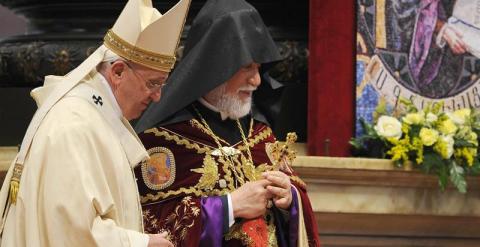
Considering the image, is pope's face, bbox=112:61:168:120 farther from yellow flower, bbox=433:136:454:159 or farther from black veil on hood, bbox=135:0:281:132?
yellow flower, bbox=433:136:454:159

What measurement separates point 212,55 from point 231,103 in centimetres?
22

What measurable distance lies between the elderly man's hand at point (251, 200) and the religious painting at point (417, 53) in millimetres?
1682

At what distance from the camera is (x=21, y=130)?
7.46 metres

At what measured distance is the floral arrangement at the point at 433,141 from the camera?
714 centimetres

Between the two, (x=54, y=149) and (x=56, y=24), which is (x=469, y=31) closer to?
(x=56, y=24)

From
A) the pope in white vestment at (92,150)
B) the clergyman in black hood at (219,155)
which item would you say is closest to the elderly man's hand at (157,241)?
the pope in white vestment at (92,150)

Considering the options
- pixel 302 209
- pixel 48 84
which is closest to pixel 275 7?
pixel 302 209

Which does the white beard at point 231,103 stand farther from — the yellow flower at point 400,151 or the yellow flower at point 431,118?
the yellow flower at point 431,118

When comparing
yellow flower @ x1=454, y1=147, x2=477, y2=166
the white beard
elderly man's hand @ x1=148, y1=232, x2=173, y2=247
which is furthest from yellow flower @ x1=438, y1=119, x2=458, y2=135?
elderly man's hand @ x1=148, y1=232, x2=173, y2=247

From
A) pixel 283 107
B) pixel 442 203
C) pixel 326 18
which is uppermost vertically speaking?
pixel 326 18

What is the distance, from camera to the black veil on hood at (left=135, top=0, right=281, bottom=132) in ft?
19.5

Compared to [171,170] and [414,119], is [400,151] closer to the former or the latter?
[414,119]

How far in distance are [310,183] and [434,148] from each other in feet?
2.11

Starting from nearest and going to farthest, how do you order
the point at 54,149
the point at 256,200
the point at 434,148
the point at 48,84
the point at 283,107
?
the point at 54,149 < the point at 48,84 < the point at 256,200 < the point at 434,148 < the point at 283,107
